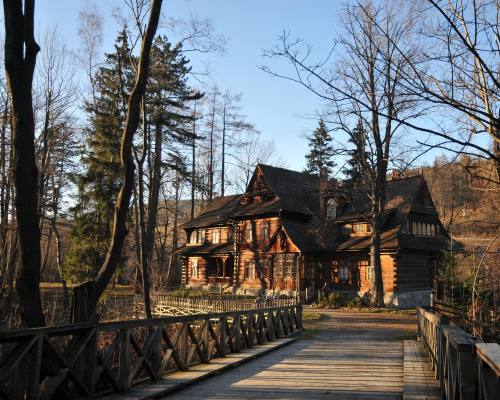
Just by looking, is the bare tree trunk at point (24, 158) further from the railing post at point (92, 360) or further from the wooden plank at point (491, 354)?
the wooden plank at point (491, 354)

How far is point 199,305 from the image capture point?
24.0 meters

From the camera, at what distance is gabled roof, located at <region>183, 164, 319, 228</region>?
37375mm

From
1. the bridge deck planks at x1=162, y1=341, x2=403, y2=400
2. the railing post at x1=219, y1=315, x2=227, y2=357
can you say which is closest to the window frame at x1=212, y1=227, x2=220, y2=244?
the bridge deck planks at x1=162, y1=341, x2=403, y2=400

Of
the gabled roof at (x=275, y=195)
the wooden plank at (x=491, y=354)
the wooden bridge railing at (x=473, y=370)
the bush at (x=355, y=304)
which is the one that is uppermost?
the gabled roof at (x=275, y=195)

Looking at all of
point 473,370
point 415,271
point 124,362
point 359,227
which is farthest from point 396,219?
point 473,370

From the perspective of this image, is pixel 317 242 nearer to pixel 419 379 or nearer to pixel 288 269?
pixel 288 269

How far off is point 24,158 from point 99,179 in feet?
87.2

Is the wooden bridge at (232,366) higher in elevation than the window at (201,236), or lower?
lower

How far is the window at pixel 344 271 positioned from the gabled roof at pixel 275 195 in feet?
15.7

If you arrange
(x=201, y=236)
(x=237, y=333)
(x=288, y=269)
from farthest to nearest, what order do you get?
(x=201, y=236) < (x=288, y=269) < (x=237, y=333)

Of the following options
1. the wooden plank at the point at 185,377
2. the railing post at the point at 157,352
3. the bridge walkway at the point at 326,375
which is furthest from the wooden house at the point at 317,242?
the railing post at the point at 157,352

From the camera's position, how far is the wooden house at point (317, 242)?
104ft

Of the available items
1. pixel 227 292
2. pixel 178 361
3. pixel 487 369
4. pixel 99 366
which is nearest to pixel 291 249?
pixel 227 292

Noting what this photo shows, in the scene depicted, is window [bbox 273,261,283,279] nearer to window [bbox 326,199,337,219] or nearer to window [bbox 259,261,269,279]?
window [bbox 259,261,269,279]
